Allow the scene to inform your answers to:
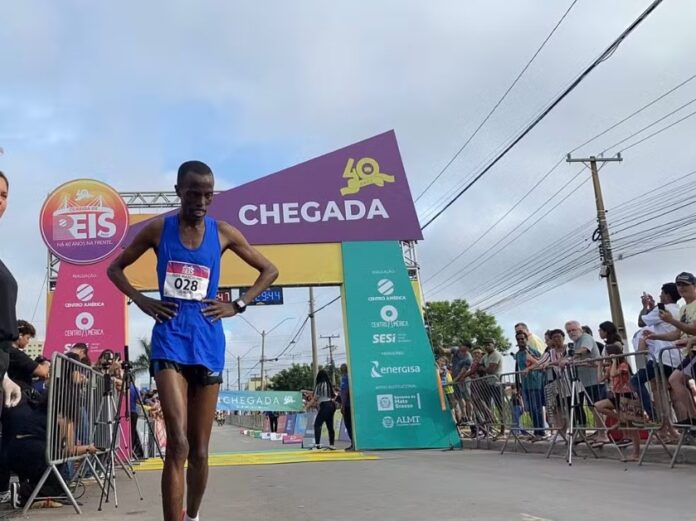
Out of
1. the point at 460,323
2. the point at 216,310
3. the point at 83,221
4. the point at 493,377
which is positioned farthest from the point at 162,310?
the point at 460,323

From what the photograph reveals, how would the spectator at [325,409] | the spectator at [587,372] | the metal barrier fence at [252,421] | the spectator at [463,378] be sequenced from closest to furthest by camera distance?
1. the spectator at [587,372]
2. the spectator at [463,378]
3. the spectator at [325,409]
4. the metal barrier fence at [252,421]

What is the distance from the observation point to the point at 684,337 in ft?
23.3

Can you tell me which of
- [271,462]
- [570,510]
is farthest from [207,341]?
[271,462]

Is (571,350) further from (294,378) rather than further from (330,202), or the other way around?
(294,378)

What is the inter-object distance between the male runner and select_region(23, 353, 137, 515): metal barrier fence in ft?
6.31

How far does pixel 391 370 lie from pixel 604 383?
4647 mm

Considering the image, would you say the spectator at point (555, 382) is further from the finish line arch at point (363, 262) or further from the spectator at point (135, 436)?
the spectator at point (135, 436)

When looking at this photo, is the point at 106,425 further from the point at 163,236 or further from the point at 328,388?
the point at 328,388

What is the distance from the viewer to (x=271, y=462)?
9562 mm

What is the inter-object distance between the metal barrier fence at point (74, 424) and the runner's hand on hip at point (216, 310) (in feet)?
7.08

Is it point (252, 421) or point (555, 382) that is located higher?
point (555, 382)

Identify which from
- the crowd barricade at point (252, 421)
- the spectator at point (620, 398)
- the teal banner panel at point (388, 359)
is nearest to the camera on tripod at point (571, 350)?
the spectator at point (620, 398)

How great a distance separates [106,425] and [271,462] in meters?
3.31

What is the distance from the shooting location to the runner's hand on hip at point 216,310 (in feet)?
11.3
